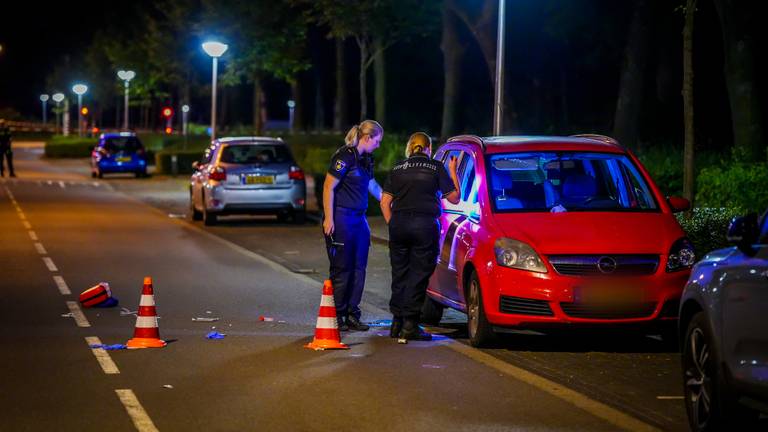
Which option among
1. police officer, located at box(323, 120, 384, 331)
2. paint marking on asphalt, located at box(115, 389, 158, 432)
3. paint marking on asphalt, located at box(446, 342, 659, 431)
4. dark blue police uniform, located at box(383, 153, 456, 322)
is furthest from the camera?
police officer, located at box(323, 120, 384, 331)

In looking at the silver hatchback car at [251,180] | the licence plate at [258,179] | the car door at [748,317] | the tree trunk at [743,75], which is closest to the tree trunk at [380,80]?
the silver hatchback car at [251,180]

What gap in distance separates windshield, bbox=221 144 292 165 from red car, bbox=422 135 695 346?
1378 centimetres

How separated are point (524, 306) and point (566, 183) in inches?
58.5

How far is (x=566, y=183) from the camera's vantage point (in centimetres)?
1186

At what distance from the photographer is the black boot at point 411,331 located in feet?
38.2

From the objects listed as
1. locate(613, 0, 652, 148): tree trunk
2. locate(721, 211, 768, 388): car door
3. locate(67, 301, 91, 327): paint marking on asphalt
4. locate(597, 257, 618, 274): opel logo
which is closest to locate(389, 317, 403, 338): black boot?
locate(597, 257, 618, 274): opel logo

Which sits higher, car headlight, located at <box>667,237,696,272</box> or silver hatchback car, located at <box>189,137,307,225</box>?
car headlight, located at <box>667,237,696,272</box>

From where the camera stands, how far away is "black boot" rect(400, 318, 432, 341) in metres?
11.7

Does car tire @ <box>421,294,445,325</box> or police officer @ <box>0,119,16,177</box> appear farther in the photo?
police officer @ <box>0,119,16,177</box>

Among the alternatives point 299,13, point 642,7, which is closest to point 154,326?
point 642,7

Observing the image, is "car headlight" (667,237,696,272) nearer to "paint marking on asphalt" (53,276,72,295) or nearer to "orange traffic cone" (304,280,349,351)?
"orange traffic cone" (304,280,349,351)

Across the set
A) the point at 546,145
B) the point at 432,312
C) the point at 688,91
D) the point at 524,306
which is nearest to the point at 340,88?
the point at 688,91

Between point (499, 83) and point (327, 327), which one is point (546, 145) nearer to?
point (327, 327)

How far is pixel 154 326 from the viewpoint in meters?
11.3
